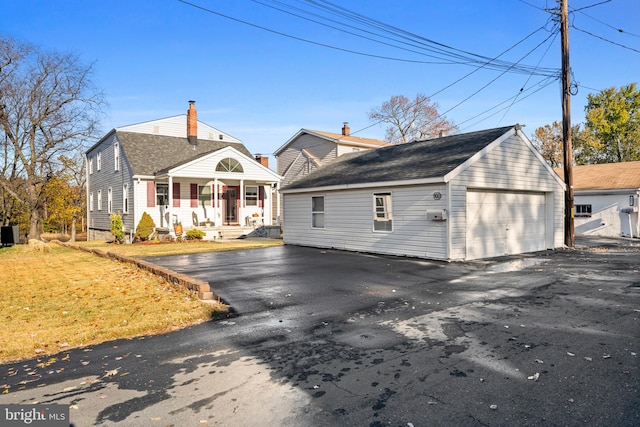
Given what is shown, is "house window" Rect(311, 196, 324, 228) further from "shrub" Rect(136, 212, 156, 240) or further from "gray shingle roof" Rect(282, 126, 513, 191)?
"shrub" Rect(136, 212, 156, 240)

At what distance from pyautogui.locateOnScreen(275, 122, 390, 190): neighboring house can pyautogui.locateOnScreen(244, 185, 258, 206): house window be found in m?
5.27

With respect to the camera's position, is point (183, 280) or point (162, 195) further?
point (162, 195)

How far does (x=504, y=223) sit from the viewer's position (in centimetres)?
1470

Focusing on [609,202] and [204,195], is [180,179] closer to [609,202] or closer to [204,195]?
[204,195]

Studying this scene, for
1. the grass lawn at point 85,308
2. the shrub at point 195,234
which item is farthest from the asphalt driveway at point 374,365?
the shrub at point 195,234

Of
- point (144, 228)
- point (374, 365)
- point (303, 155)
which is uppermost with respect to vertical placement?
point (303, 155)

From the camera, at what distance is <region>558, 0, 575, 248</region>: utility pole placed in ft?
53.6

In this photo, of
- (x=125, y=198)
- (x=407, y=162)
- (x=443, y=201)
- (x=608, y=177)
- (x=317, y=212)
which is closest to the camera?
(x=443, y=201)

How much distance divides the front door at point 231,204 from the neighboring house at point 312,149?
21.3ft

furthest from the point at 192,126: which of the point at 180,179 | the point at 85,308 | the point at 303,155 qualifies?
the point at 85,308

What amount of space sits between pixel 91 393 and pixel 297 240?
48.4 ft

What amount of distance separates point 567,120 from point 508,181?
467cm

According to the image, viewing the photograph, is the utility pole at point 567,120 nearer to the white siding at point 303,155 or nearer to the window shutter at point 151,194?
the white siding at point 303,155

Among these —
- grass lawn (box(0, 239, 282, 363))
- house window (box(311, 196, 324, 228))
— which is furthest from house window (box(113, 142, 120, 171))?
grass lawn (box(0, 239, 282, 363))
